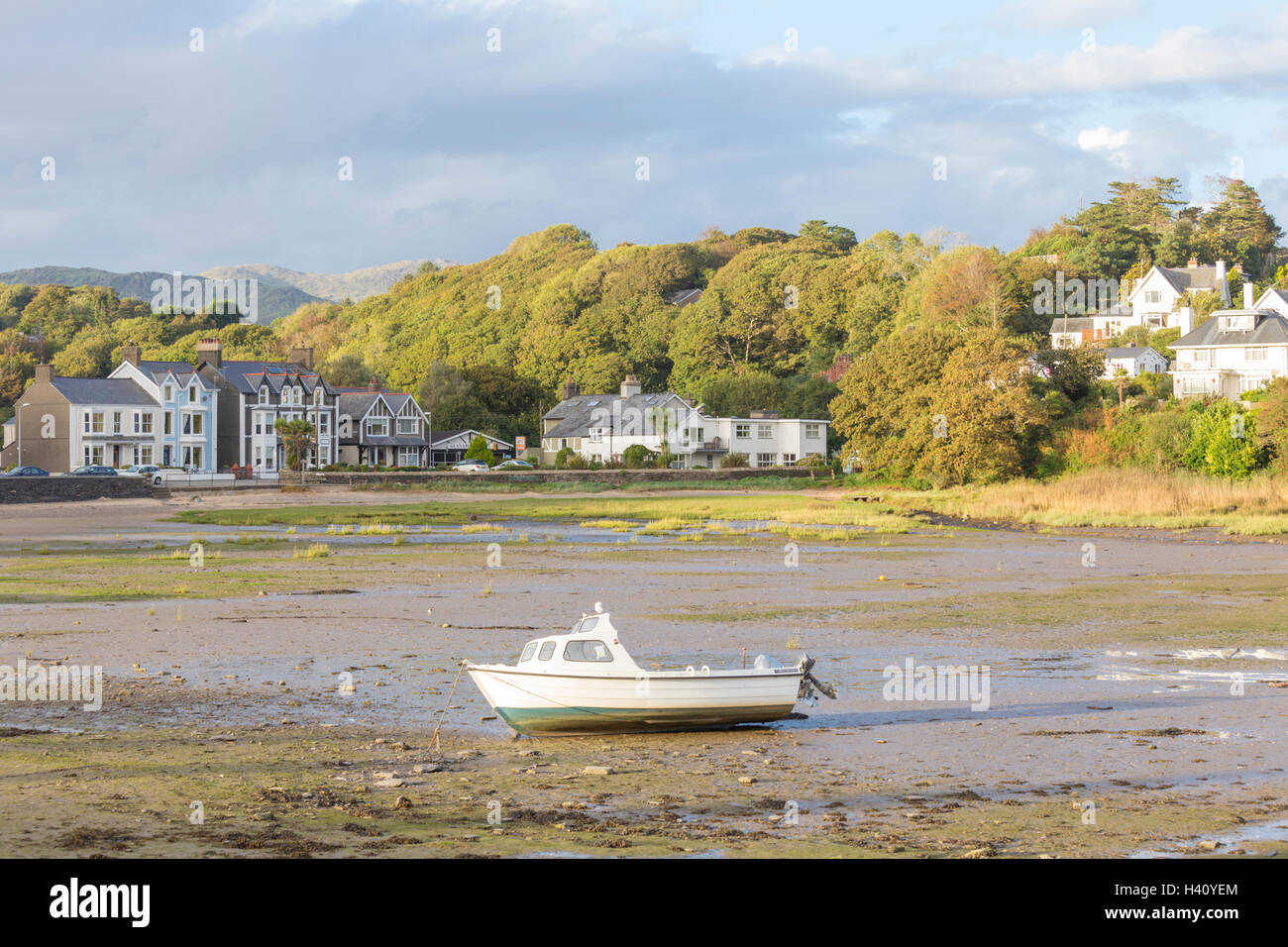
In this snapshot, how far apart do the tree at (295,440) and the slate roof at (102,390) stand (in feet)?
32.8

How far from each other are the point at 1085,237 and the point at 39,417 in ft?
351

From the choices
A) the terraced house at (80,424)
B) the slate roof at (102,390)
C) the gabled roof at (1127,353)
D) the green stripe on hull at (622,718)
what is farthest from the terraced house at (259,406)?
the green stripe on hull at (622,718)

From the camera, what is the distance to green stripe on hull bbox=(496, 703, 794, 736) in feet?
56.2

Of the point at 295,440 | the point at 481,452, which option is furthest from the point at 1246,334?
the point at 295,440

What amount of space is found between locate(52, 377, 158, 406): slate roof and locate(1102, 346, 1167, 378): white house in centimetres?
7380

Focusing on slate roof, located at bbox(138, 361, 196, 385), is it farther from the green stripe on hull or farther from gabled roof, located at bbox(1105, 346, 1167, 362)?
the green stripe on hull

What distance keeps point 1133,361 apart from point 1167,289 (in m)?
21.5

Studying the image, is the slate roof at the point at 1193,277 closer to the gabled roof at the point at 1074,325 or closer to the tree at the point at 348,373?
the gabled roof at the point at 1074,325

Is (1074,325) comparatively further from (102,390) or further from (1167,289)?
(102,390)

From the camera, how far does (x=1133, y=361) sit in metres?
98.3

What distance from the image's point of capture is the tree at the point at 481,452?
110 meters

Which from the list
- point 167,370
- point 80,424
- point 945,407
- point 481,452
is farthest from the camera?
point 481,452

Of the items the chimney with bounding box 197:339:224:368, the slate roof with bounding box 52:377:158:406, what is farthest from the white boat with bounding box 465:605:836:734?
the chimney with bounding box 197:339:224:368
